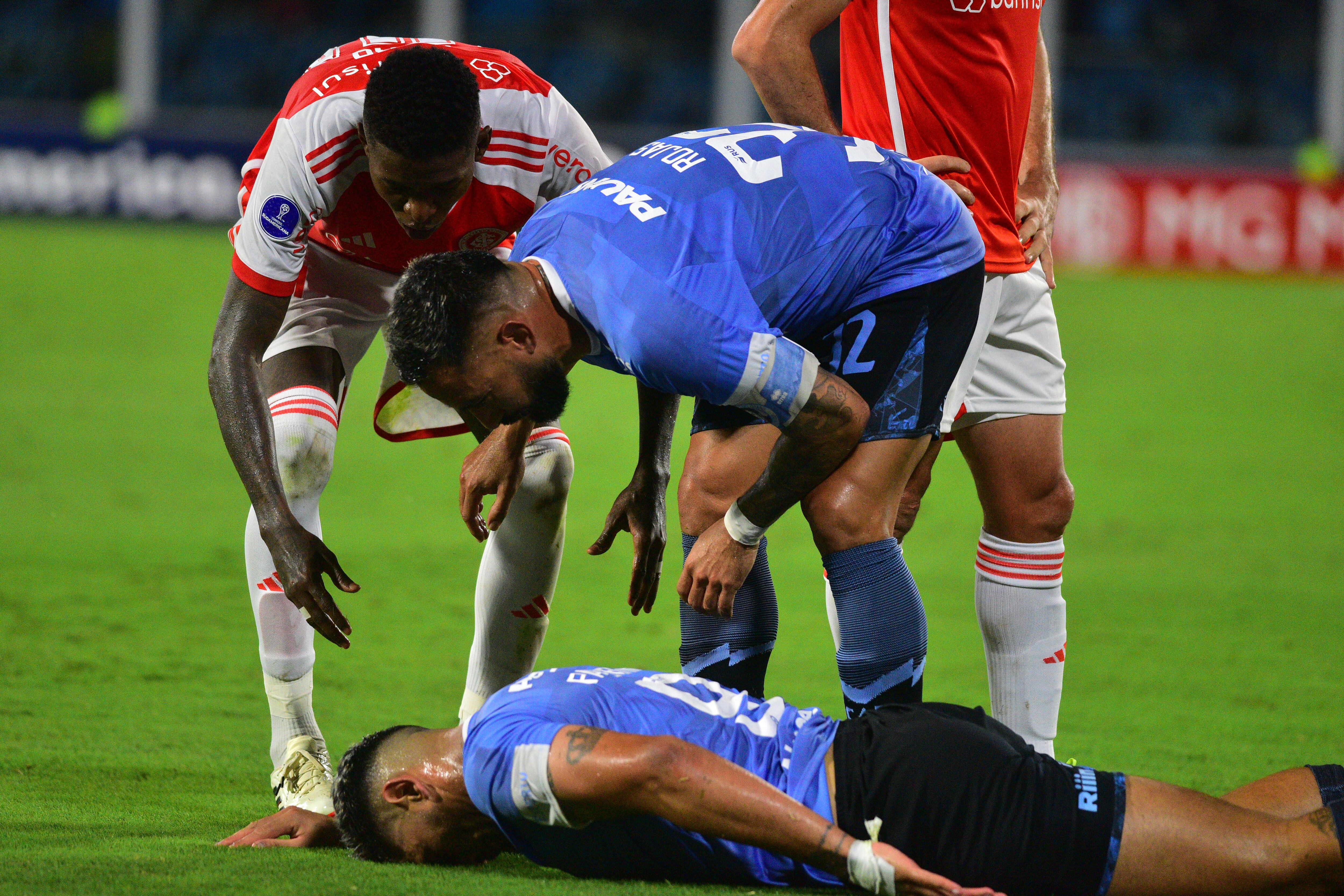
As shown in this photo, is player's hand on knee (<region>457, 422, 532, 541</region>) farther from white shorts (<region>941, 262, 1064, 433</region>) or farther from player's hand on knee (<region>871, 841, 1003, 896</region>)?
player's hand on knee (<region>871, 841, 1003, 896</region>)

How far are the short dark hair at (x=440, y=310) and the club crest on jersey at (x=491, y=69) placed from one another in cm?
92

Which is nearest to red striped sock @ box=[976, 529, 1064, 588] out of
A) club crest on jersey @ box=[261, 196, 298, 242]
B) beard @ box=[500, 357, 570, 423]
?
beard @ box=[500, 357, 570, 423]

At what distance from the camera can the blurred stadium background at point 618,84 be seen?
18.1 metres

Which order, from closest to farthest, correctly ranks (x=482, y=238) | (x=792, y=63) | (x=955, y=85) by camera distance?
(x=792, y=63)
(x=955, y=85)
(x=482, y=238)

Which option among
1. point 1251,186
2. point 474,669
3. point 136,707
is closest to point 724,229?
point 474,669

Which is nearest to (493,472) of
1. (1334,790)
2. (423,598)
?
(1334,790)

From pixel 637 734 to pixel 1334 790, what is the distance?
1.24m

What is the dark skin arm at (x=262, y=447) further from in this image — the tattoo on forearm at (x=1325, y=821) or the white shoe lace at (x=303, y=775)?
the tattoo on forearm at (x=1325, y=821)

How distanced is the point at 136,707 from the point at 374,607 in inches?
54.0

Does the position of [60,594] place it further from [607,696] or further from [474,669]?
[607,696]

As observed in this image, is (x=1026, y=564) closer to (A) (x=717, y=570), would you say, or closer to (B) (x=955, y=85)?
(A) (x=717, y=570)

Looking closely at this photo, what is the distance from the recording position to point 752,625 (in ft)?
11.5

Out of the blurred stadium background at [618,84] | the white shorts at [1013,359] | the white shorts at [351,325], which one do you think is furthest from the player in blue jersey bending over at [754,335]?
the blurred stadium background at [618,84]

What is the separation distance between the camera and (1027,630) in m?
3.73
